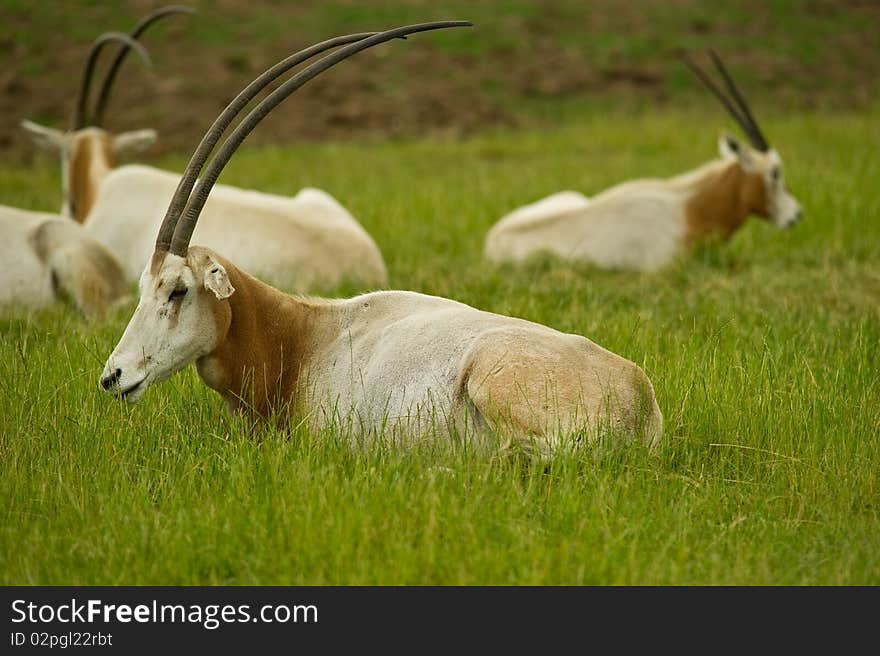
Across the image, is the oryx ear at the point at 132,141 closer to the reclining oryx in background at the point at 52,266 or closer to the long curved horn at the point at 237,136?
the reclining oryx in background at the point at 52,266

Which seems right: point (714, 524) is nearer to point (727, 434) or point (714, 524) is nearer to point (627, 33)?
point (727, 434)

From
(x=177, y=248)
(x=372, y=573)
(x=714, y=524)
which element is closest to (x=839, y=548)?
(x=714, y=524)

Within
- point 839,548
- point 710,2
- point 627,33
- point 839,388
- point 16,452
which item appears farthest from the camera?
point 710,2

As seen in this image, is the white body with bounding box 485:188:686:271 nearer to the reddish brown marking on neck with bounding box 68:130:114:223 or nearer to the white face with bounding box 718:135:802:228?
the white face with bounding box 718:135:802:228

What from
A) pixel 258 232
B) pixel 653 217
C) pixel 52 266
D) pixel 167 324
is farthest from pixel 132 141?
pixel 167 324

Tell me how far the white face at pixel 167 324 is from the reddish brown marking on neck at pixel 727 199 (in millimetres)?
6830

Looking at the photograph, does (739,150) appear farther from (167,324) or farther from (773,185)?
(167,324)

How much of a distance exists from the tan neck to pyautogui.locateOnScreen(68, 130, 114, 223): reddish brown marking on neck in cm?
568

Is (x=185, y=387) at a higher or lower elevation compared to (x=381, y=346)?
lower

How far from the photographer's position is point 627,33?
24.8 meters

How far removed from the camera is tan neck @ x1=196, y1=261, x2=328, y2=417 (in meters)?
5.07

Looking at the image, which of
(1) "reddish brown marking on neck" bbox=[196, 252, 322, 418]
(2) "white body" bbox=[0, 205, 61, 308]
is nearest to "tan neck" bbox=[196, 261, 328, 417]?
(1) "reddish brown marking on neck" bbox=[196, 252, 322, 418]

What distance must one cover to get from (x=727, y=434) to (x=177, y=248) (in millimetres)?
2383

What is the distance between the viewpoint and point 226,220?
29.0ft
